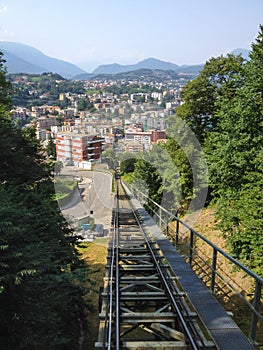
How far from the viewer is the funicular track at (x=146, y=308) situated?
360 cm

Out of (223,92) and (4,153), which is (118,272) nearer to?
(4,153)

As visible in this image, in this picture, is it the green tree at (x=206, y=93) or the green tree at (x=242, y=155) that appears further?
the green tree at (x=206, y=93)

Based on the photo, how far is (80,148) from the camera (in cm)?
3925

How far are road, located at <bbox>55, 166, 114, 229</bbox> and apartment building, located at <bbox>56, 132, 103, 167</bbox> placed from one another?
1.72 meters

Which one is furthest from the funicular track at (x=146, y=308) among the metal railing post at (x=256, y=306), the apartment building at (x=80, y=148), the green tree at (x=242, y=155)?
the apartment building at (x=80, y=148)

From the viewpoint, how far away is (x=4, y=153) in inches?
329

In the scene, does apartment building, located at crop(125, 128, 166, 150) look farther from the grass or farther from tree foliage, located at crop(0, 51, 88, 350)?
tree foliage, located at crop(0, 51, 88, 350)

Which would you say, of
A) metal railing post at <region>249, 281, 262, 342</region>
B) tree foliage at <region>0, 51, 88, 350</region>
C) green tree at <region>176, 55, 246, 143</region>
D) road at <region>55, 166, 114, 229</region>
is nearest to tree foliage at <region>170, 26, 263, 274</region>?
green tree at <region>176, 55, 246, 143</region>

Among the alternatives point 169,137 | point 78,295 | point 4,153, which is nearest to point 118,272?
point 78,295

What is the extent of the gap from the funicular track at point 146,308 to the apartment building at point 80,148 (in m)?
31.0

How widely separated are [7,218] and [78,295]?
2089mm

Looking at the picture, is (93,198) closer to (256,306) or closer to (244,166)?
(244,166)

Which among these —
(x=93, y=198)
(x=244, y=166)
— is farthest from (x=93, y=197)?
(x=244, y=166)

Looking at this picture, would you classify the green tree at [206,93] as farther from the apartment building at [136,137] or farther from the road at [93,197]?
the road at [93,197]
